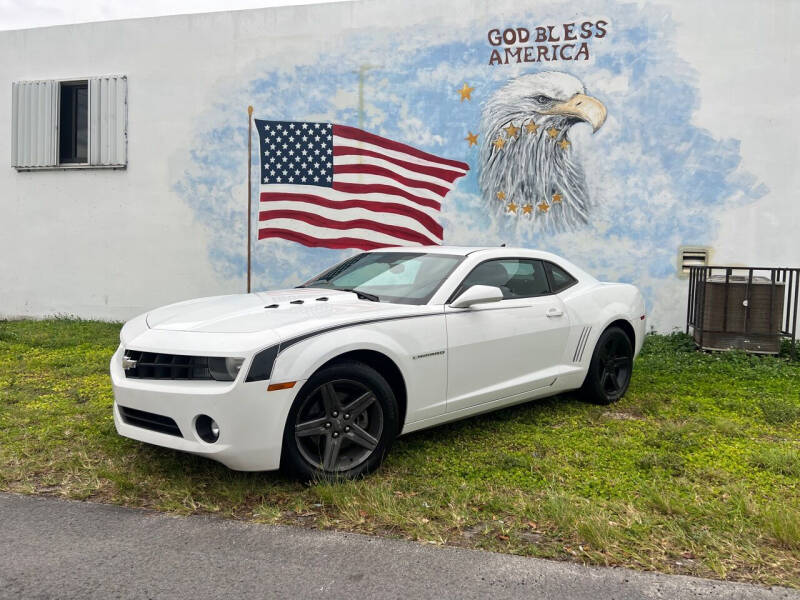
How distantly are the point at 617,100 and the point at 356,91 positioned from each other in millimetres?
3655

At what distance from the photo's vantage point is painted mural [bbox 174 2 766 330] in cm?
917

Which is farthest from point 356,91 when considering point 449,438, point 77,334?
point 449,438

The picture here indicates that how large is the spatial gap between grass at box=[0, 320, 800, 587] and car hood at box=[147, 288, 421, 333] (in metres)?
0.86

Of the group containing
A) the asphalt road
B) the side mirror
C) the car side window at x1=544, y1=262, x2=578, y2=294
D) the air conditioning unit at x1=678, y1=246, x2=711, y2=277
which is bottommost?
the asphalt road

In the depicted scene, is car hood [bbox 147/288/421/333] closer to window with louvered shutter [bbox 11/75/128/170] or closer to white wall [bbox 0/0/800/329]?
white wall [bbox 0/0/800/329]

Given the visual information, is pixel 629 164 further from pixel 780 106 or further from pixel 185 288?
pixel 185 288

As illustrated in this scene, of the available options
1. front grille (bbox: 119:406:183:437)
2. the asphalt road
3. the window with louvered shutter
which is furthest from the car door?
the window with louvered shutter

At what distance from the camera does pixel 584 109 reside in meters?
9.42

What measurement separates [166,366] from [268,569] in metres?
1.29

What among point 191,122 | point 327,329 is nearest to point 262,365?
point 327,329

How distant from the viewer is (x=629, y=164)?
930cm

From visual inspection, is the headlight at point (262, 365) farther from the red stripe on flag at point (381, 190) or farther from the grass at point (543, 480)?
the red stripe on flag at point (381, 190)

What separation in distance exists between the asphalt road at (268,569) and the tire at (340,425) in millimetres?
493

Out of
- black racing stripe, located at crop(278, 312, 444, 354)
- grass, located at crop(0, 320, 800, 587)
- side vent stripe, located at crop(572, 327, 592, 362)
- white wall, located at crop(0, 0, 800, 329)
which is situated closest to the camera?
grass, located at crop(0, 320, 800, 587)
